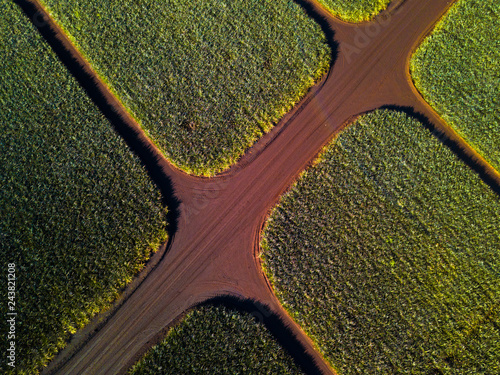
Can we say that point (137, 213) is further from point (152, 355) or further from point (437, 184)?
point (437, 184)

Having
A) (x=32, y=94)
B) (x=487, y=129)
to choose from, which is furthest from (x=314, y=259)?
(x=32, y=94)

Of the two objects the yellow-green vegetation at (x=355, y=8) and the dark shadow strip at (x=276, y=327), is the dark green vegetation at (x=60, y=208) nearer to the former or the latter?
the dark shadow strip at (x=276, y=327)

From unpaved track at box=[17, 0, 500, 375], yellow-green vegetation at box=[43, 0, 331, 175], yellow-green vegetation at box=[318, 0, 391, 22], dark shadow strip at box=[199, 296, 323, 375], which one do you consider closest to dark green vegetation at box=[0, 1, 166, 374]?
unpaved track at box=[17, 0, 500, 375]

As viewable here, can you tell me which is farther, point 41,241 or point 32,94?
point 32,94

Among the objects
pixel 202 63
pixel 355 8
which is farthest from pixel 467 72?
pixel 202 63

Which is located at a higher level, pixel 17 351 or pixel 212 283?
pixel 212 283

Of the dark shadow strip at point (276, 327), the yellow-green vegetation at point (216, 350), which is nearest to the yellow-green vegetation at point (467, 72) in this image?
the dark shadow strip at point (276, 327)

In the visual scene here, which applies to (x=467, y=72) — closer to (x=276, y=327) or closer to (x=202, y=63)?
(x=202, y=63)

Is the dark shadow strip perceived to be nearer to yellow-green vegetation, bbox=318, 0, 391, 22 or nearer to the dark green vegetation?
the dark green vegetation

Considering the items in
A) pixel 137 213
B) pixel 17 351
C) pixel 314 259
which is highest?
pixel 314 259
